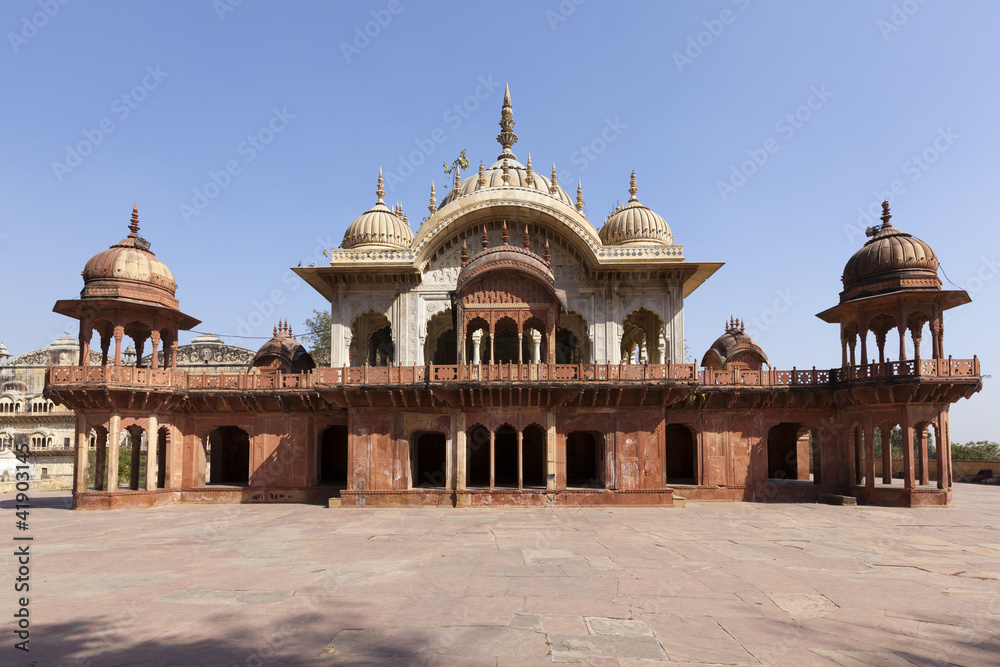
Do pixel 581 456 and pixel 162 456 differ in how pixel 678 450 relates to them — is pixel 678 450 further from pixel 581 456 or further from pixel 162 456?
pixel 162 456

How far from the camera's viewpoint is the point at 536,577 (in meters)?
9.52

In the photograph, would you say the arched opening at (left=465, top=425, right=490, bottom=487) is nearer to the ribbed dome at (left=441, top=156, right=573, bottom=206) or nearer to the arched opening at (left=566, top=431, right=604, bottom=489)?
the arched opening at (left=566, top=431, right=604, bottom=489)

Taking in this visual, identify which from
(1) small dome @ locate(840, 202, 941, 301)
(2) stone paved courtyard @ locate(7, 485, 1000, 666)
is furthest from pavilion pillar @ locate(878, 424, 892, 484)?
(2) stone paved courtyard @ locate(7, 485, 1000, 666)

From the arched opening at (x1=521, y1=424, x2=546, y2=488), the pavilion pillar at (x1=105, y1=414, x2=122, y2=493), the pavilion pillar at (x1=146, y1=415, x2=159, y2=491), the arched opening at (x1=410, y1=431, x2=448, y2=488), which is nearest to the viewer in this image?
the pavilion pillar at (x1=105, y1=414, x2=122, y2=493)

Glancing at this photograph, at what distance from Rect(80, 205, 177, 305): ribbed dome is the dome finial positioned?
17.3m

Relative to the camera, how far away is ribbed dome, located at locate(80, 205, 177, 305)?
20875 mm

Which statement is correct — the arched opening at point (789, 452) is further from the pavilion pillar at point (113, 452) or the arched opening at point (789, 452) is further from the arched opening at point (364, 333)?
the pavilion pillar at point (113, 452)

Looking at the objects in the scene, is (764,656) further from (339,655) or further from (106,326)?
(106,326)

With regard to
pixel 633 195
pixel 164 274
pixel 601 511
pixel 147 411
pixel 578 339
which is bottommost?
pixel 601 511

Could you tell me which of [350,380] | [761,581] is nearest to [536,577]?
[761,581]

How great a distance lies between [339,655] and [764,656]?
399 cm

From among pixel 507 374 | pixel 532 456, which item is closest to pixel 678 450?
pixel 532 456

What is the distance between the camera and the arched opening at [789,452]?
95.5 ft

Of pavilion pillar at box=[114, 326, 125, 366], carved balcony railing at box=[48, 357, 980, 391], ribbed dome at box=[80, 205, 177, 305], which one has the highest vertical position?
ribbed dome at box=[80, 205, 177, 305]
